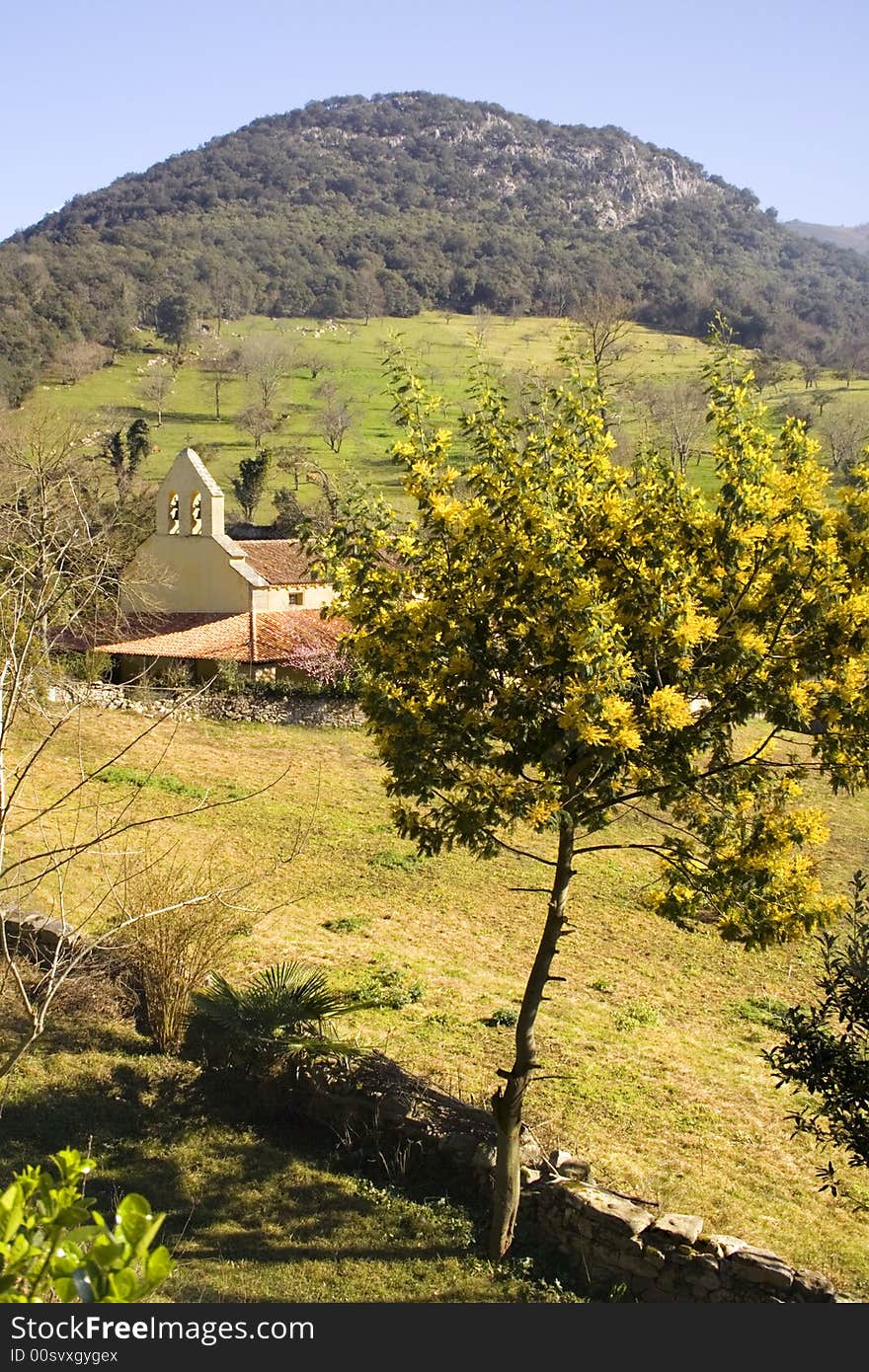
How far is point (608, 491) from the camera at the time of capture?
24.0ft

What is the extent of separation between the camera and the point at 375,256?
460 feet

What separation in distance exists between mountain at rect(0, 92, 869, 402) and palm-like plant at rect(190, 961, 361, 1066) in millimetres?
67695

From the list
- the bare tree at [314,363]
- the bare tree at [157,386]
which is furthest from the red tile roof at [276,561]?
the bare tree at [314,363]

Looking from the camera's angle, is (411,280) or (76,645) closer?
(76,645)


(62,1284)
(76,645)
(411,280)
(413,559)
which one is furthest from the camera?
(411,280)

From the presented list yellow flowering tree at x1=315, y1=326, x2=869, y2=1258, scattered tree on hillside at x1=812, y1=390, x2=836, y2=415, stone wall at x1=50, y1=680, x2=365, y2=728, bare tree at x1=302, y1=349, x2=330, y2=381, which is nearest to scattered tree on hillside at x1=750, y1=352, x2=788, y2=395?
yellow flowering tree at x1=315, y1=326, x2=869, y2=1258

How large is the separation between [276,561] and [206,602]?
2870mm

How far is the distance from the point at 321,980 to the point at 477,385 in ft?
18.4

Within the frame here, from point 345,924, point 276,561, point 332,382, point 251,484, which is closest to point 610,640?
point 345,924

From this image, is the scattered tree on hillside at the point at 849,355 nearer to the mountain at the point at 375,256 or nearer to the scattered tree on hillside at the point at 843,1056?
the mountain at the point at 375,256

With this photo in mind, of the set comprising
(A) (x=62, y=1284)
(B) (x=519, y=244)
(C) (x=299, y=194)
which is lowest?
(A) (x=62, y=1284)

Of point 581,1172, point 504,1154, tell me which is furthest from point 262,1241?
point 581,1172

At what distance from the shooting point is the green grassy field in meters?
63.4

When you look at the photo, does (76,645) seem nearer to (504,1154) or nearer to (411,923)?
(411,923)
